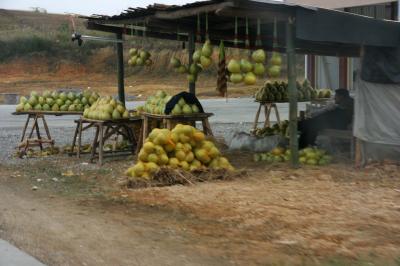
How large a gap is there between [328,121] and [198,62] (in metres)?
3.02

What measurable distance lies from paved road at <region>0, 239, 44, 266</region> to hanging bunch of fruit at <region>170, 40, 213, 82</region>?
5.30m

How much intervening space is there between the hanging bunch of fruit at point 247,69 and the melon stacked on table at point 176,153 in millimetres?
1106

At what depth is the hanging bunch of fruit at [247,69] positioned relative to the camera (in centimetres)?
989

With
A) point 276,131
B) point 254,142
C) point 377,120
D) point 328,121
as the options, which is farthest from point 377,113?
point 254,142

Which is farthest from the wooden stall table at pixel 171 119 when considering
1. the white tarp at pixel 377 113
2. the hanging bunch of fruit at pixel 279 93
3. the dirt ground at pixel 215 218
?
the hanging bunch of fruit at pixel 279 93

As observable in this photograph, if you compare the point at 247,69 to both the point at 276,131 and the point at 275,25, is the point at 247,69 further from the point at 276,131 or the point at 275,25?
the point at 276,131

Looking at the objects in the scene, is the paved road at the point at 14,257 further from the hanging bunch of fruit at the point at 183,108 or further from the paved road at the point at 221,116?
the paved road at the point at 221,116

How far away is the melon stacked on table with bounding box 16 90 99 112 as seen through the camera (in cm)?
1302

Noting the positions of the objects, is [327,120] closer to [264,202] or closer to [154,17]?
[154,17]

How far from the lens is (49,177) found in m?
10.4

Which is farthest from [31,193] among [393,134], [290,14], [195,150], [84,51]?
[84,51]

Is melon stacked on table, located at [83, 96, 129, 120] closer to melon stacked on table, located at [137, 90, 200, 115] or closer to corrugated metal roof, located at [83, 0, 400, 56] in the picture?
melon stacked on table, located at [137, 90, 200, 115]

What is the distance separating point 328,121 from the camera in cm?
1242

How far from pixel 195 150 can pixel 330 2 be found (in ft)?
46.6
